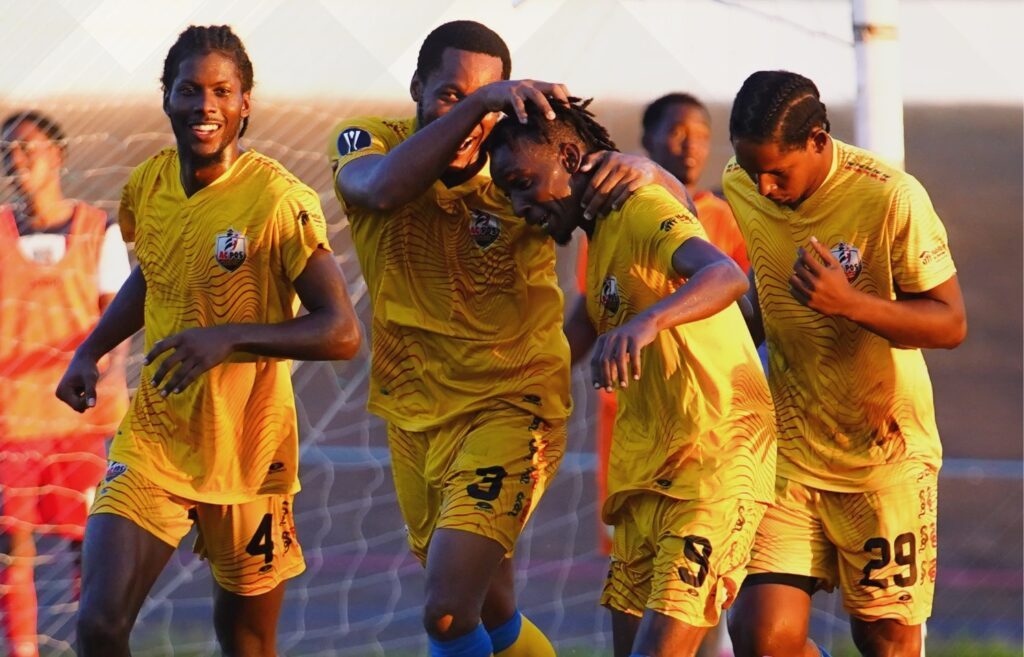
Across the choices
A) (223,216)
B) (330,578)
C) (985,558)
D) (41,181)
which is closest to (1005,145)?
(985,558)

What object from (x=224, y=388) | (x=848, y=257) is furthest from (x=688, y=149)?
(x=224, y=388)

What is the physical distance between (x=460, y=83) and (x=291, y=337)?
2.93 feet

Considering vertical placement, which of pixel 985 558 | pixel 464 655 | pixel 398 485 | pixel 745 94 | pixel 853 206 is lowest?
pixel 985 558

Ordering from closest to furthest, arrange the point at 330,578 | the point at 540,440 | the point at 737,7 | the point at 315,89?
1. the point at 540,440
2. the point at 737,7
3. the point at 315,89
4. the point at 330,578

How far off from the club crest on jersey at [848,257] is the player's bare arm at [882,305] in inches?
3.6

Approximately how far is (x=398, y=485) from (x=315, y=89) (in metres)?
2.84

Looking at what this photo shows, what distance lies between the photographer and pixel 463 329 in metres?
5.61

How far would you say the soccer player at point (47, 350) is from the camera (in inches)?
301

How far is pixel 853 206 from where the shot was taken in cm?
541

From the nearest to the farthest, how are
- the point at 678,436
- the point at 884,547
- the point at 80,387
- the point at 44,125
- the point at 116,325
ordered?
the point at 678,436 < the point at 884,547 < the point at 80,387 < the point at 116,325 < the point at 44,125

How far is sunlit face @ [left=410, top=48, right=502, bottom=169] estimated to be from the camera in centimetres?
545

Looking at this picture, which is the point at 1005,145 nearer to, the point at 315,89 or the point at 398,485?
the point at 315,89

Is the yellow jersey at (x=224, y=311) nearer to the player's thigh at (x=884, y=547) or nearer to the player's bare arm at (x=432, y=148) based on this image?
the player's bare arm at (x=432, y=148)

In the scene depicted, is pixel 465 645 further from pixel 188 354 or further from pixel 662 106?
pixel 662 106
